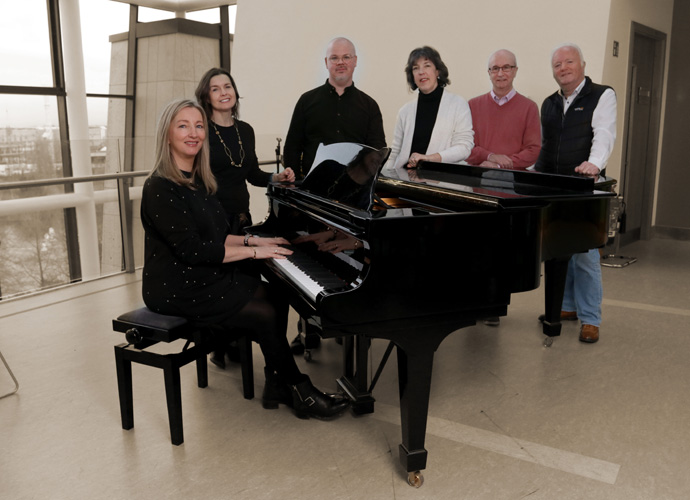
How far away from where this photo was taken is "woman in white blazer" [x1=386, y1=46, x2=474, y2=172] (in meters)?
3.32

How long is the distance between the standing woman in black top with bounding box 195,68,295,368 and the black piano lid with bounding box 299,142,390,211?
48cm

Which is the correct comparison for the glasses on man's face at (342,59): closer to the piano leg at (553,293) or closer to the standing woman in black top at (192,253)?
the standing woman in black top at (192,253)

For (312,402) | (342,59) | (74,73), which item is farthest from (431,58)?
(74,73)

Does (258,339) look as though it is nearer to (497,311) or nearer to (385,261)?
(385,261)

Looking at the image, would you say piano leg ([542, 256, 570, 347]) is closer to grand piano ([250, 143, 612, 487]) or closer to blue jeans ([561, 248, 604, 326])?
blue jeans ([561, 248, 604, 326])

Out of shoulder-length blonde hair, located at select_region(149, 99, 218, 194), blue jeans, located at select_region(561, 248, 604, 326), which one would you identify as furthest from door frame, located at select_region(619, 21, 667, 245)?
shoulder-length blonde hair, located at select_region(149, 99, 218, 194)

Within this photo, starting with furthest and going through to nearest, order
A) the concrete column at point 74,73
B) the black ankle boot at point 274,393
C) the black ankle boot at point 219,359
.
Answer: the concrete column at point 74,73, the black ankle boot at point 219,359, the black ankle boot at point 274,393

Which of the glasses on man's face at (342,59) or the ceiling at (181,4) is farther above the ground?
the ceiling at (181,4)

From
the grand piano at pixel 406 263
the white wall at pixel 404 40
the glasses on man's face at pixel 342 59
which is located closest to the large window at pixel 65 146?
the white wall at pixel 404 40

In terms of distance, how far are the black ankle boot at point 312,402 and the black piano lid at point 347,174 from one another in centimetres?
79

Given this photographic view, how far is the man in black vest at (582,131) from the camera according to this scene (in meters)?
3.33

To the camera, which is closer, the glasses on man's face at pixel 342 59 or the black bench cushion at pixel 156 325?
the black bench cushion at pixel 156 325

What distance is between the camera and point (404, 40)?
19.4ft

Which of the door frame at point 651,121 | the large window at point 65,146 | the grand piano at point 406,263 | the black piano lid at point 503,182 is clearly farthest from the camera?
the door frame at point 651,121
